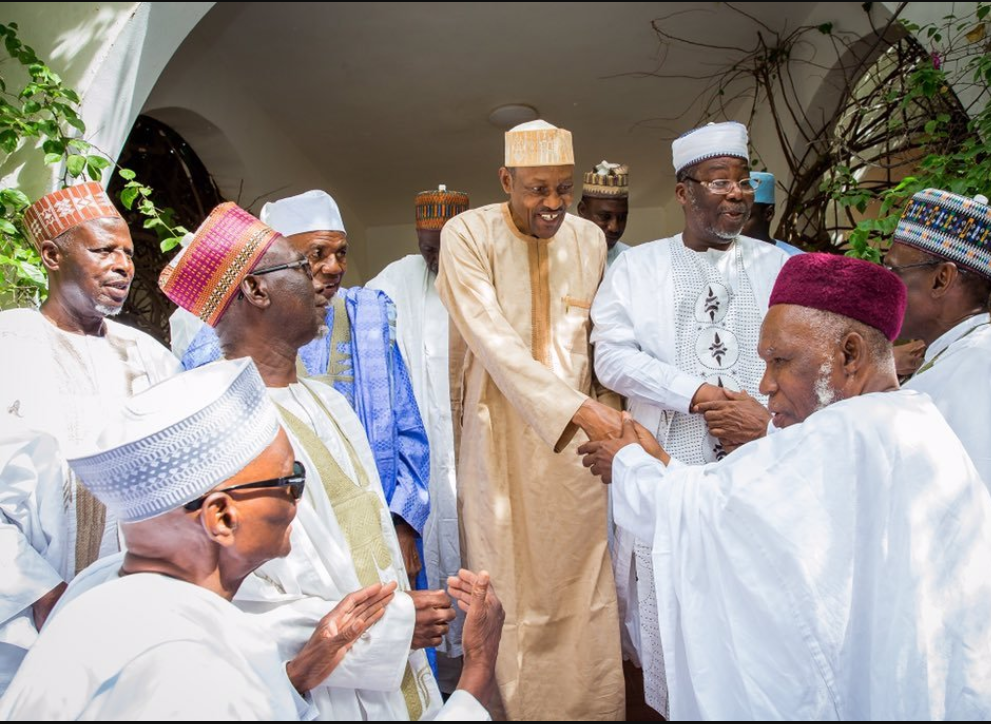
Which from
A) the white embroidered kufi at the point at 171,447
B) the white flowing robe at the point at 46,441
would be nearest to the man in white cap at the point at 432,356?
the white flowing robe at the point at 46,441

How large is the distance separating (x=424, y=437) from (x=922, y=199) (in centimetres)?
200

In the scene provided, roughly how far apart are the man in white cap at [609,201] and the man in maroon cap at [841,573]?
2508mm

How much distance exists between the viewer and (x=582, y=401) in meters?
2.82

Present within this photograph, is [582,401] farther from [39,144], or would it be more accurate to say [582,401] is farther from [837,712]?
[39,144]

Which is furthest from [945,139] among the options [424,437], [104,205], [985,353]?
[104,205]

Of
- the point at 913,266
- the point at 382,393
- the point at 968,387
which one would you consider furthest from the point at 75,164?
the point at 968,387

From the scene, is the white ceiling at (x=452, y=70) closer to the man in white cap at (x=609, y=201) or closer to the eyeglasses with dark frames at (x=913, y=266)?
the man in white cap at (x=609, y=201)

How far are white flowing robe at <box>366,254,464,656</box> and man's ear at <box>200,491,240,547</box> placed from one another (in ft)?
8.18

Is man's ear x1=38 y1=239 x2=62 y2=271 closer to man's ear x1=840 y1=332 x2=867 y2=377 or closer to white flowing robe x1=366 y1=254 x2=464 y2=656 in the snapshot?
white flowing robe x1=366 y1=254 x2=464 y2=656

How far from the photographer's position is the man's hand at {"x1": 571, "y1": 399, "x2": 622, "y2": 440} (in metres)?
2.67

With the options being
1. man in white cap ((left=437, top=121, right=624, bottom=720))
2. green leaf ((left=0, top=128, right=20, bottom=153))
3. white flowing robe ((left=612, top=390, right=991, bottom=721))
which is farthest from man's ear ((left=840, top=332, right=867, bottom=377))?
green leaf ((left=0, top=128, right=20, bottom=153))

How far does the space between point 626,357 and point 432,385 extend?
5.28 feet

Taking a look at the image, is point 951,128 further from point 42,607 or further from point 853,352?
point 42,607

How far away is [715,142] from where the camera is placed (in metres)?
3.32
